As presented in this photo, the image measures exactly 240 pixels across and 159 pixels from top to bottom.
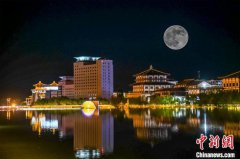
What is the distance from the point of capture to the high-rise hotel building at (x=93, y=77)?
8275 centimetres

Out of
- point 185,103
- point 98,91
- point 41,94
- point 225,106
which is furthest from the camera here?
point 41,94

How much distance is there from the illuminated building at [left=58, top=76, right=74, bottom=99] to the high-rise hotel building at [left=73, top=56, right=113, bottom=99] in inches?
142

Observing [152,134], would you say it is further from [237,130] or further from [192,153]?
[192,153]

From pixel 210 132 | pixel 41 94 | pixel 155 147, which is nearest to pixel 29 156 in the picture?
pixel 155 147

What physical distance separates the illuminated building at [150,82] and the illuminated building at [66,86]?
20903 millimetres

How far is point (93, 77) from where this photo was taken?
84250mm

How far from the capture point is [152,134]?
19.7 meters

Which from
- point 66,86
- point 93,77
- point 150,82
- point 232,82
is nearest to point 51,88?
point 66,86

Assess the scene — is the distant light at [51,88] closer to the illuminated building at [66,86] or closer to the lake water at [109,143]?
the illuminated building at [66,86]

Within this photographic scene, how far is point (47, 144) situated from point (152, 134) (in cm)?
527

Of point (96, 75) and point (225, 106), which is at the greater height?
point (96, 75)

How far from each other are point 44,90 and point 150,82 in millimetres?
28998

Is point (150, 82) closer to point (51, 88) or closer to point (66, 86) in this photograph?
point (66, 86)

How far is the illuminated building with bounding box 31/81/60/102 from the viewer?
9044cm
